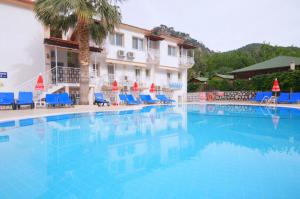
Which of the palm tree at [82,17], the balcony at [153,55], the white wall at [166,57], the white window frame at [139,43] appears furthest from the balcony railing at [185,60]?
the palm tree at [82,17]

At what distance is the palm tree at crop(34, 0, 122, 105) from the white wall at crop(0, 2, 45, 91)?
2.95m

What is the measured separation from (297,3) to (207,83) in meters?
17.4

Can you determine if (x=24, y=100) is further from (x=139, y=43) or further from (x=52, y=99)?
(x=139, y=43)

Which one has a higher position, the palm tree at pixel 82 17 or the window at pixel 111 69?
the palm tree at pixel 82 17

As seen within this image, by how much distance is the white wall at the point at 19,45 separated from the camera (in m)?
17.1

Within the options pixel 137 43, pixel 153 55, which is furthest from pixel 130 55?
pixel 153 55

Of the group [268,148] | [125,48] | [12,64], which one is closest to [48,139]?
[268,148]

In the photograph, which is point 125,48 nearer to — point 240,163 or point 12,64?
point 12,64

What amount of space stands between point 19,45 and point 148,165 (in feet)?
57.2

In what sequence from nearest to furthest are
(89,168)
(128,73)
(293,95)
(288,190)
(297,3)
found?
1. (288,190)
2. (89,168)
3. (297,3)
4. (293,95)
5. (128,73)

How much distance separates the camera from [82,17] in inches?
591

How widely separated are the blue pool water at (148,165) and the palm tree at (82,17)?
9563 mm

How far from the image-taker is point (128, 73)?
24.5 metres

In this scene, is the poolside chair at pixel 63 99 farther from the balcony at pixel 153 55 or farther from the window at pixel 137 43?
the balcony at pixel 153 55
